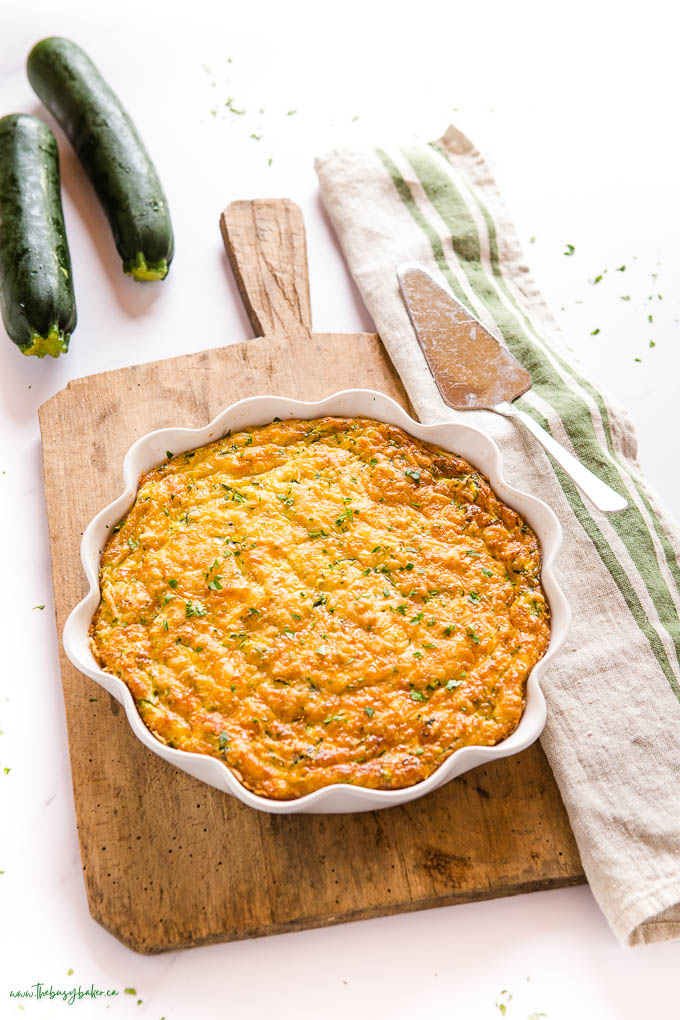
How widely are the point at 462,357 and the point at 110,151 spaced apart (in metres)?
1.71

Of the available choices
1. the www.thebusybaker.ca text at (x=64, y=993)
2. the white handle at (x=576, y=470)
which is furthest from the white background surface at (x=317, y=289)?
the white handle at (x=576, y=470)

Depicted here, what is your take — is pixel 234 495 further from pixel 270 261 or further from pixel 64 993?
pixel 64 993

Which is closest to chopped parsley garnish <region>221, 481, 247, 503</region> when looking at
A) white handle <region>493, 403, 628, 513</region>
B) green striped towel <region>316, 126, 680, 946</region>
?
green striped towel <region>316, 126, 680, 946</region>

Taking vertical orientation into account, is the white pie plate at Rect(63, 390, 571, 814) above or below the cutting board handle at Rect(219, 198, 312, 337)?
below

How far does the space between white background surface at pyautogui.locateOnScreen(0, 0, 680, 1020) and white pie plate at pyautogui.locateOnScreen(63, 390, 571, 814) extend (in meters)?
0.47

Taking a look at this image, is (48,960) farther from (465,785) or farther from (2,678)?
(465,785)

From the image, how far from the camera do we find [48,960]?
2537mm

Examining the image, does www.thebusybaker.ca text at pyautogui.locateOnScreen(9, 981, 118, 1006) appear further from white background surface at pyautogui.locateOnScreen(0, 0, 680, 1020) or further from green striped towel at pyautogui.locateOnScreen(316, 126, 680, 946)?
green striped towel at pyautogui.locateOnScreen(316, 126, 680, 946)

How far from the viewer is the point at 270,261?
3.72 m

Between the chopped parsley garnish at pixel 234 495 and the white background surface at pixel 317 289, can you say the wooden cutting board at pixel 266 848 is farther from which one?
the chopped parsley garnish at pixel 234 495

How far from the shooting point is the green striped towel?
8.43 feet

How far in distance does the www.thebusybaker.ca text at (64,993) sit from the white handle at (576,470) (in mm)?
2027

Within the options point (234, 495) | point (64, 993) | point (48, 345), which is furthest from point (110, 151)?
point (64, 993)

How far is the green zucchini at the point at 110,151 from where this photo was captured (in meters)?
3.66
